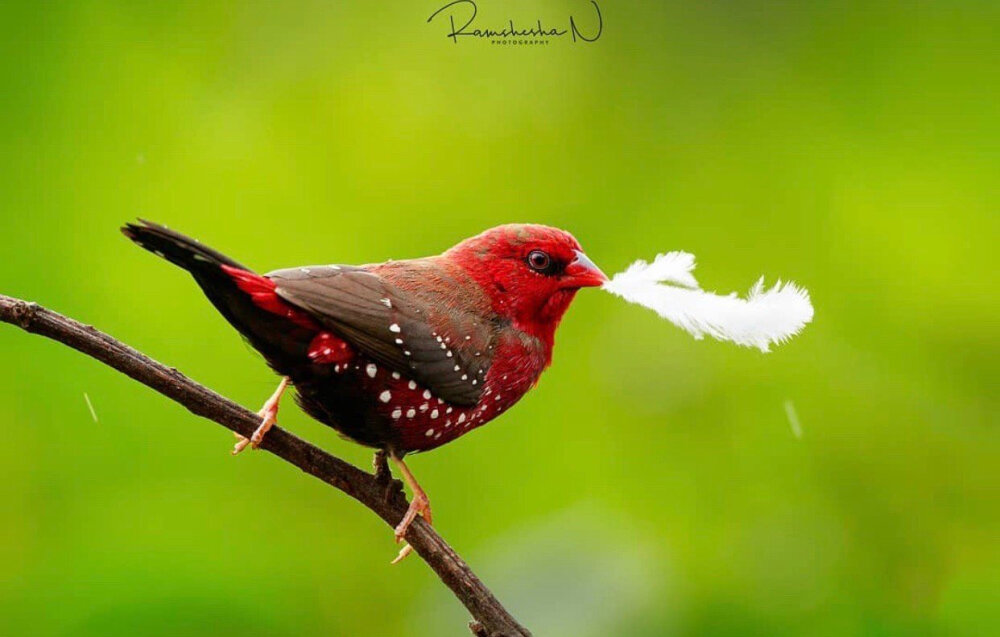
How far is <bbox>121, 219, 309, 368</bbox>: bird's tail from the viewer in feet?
8.46

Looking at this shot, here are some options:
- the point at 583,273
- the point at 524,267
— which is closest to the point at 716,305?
the point at 583,273

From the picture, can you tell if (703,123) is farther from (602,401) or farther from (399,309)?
(399,309)

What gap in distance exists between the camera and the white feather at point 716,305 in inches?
98.7

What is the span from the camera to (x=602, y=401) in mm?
5203

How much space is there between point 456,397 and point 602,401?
1922 millimetres

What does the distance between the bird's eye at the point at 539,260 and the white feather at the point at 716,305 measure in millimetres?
395

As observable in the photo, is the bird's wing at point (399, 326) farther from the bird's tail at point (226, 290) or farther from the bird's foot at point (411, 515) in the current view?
the bird's foot at point (411, 515)

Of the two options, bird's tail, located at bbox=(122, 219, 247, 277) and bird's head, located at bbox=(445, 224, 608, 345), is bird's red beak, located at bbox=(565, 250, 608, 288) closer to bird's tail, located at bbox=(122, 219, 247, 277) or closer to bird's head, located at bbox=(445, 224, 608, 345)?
bird's head, located at bbox=(445, 224, 608, 345)

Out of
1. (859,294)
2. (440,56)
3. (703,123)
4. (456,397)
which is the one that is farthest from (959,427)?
(440,56)

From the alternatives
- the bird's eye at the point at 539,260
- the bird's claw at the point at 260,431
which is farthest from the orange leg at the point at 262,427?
the bird's eye at the point at 539,260

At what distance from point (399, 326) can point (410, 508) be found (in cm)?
52

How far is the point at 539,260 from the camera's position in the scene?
3557 millimetres

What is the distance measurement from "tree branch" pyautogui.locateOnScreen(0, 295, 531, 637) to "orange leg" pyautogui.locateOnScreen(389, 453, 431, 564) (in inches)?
1.0

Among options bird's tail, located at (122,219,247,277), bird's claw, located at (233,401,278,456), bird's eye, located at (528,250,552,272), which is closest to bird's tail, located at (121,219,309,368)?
bird's tail, located at (122,219,247,277)
